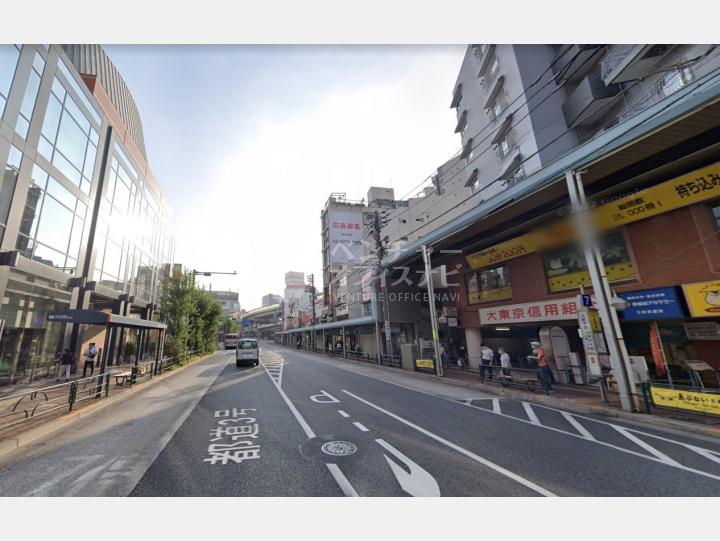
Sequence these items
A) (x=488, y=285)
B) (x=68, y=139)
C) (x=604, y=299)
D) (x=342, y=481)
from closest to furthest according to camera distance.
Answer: (x=342, y=481) < (x=604, y=299) < (x=68, y=139) < (x=488, y=285)

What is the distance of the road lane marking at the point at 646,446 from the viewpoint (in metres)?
5.46

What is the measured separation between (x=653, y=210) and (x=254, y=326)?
408ft

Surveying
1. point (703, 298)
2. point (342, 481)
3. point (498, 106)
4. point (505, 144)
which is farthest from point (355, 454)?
point (498, 106)

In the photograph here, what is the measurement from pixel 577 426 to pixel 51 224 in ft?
74.8

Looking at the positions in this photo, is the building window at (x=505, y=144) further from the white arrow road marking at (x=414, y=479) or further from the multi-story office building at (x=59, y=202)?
the multi-story office building at (x=59, y=202)

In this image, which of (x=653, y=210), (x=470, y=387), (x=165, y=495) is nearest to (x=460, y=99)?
(x=653, y=210)

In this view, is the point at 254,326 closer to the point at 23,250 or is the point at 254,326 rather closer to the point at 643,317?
the point at 23,250

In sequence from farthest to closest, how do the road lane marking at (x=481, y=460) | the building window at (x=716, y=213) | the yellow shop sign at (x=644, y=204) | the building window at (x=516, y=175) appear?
the building window at (x=516, y=175) < the building window at (x=716, y=213) < the yellow shop sign at (x=644, y=204) < the road lane marking at (x=481, y=460)

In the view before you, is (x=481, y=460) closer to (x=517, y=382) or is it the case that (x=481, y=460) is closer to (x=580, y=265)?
(x=517, y=382)

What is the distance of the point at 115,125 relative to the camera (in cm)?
2072

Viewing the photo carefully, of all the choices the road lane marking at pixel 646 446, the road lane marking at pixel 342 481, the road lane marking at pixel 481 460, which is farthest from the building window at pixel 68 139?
the road lane marking at pixel 646 446

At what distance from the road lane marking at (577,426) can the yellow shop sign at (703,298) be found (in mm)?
6522

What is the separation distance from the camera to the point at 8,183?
11.5 metres

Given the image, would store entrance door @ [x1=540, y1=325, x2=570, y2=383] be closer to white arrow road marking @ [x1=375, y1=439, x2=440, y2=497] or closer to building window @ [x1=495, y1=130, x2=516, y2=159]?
white arrow road marking @ [x1=375, y1=439, x2=440, y2=497]
